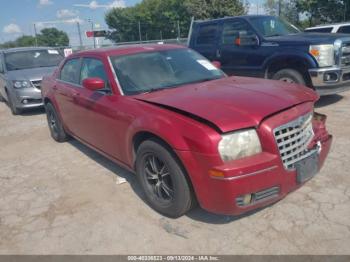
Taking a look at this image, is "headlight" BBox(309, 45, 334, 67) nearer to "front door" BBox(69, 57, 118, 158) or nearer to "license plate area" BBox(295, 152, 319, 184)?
"license plate area" BBox(295, 152, 319, 184)

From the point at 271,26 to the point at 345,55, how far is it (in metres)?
1.80

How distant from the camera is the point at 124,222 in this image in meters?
3.55

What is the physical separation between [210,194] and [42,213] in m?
2.04

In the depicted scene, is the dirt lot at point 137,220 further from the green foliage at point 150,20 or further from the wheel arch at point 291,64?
the green foliage at point 150,20

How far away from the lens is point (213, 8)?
2703cm

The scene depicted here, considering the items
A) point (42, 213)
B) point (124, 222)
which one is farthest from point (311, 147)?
point (42, 213)

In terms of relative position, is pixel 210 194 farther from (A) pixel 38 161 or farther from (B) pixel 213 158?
(A) pixel 38 161

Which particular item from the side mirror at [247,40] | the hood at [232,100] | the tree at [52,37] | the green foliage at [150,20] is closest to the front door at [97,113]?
the hood at [232,100]

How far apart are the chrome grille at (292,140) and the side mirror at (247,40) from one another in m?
4.64

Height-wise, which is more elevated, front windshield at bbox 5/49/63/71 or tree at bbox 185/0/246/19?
tree at bbox 185/0/246/19

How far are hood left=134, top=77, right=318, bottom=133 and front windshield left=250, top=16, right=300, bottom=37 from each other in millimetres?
4138

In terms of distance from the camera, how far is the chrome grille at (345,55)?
688 cm

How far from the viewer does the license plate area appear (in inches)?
121

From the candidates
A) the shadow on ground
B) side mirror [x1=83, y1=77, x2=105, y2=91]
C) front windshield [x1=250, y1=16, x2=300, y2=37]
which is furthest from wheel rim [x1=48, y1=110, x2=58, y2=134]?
the shadow on ground
